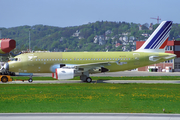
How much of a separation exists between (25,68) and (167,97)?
23.9 metres

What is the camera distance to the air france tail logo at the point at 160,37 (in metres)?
43.2

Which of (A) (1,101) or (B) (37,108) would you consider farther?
(A) (1,101)

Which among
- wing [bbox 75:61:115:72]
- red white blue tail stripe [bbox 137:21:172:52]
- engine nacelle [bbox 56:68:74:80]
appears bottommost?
engine nacelle [bbox 56:68:74:80]

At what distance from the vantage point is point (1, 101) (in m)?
23.8

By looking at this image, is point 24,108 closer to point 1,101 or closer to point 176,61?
point 1,101

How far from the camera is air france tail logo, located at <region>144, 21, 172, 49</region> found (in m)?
43.2

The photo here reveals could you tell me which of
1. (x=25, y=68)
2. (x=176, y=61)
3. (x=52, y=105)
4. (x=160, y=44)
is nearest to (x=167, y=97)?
(x=52, y=105)

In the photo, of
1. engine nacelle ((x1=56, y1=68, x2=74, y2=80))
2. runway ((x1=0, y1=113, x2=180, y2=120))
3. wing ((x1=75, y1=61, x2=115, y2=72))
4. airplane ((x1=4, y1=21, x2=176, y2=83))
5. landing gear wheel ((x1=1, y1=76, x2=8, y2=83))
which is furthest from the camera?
airplane ((x1=4, y1=21, x2=176, y2=83))

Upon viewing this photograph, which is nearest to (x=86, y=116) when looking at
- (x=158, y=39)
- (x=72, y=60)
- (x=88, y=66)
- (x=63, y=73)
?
(x=63, y=73)

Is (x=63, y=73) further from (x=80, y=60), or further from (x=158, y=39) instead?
(x=158, y=39)

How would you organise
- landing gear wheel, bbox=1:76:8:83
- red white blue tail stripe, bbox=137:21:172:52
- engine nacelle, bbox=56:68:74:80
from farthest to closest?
1. red white blue tail stripe, bbox=137:21:172:52
2. landing gear wheel, bbox=1:76:8:83
3. engine nacelle, bbox=56:68:74:80

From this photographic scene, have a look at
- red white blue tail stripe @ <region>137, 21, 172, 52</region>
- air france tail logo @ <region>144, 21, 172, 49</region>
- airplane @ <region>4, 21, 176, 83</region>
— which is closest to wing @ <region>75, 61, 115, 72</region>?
airplane @ <region>4, 21, 176, 83</region>

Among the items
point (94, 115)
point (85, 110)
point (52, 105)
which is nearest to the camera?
point (94, 115)

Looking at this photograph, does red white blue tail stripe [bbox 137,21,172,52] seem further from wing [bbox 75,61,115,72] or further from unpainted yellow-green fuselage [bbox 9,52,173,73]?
wing [bbox 75,61,115,72]
